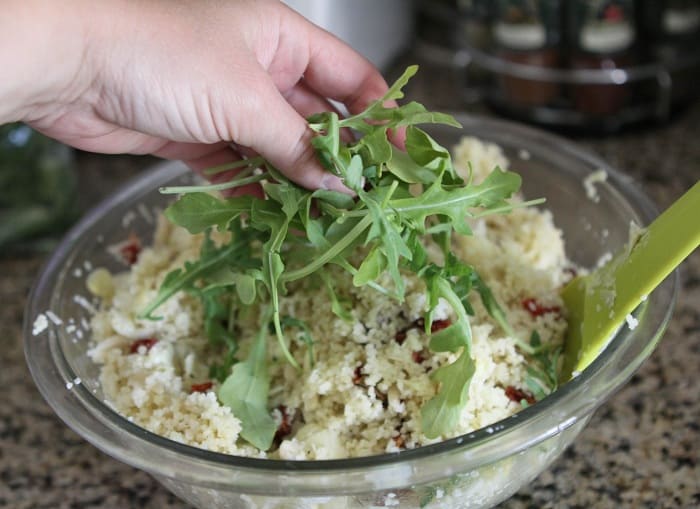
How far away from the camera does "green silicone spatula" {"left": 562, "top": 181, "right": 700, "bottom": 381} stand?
2.23 ft

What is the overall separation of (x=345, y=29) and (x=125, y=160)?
1.51 feet

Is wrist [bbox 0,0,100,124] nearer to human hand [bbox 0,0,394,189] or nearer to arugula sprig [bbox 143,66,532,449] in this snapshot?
human hand [bbox 0,0,394,189]

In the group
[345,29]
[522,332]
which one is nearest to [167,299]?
Answer: [522,332]

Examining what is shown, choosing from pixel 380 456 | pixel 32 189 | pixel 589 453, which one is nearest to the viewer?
pixel 380 456

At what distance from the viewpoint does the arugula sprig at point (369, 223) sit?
67 cm

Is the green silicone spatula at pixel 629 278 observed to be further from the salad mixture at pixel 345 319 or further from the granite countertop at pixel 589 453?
the granite countertop at pixel 589 453

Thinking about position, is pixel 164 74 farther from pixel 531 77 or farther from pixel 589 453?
pixel 531 77

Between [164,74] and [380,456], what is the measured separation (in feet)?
1.10

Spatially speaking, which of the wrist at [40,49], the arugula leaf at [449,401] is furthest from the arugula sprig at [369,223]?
the wrist at [40,49]

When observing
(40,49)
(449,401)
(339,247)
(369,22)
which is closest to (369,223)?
(339,247)

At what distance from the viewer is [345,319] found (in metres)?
0.74

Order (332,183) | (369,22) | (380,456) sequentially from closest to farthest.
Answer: (380,456)
(332,183)
(369,22)

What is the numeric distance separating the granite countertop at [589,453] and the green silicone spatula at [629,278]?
135mm

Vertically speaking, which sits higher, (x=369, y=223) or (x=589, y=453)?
(x=369, y=223)
